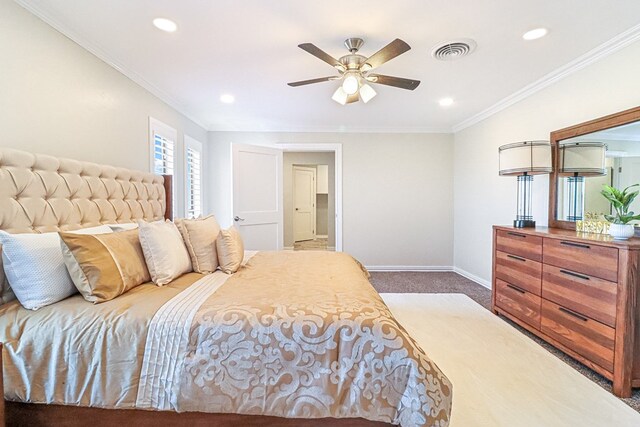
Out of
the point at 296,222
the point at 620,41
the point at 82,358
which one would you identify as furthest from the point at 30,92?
the point at 296,222

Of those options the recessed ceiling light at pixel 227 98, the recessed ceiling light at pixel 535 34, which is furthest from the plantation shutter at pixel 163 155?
the recessed ceiling light at pixel 535 34

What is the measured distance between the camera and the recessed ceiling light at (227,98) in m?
3.43

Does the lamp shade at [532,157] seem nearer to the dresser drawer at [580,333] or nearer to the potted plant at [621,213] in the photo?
the potted plant at [621,213]

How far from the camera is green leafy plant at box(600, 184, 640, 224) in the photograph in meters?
2.07

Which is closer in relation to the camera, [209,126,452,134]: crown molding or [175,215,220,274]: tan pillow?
[175,215,220,274]: tan pillow

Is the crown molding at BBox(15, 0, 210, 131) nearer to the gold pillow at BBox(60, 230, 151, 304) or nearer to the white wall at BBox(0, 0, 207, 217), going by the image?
the white wall at BBox(0, 0, 207, 217)

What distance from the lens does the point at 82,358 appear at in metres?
1.26

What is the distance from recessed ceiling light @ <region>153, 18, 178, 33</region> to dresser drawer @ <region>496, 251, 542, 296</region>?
3.30m

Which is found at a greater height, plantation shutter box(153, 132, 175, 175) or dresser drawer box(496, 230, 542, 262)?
plantation shutter box(153, 132, 175, 175)

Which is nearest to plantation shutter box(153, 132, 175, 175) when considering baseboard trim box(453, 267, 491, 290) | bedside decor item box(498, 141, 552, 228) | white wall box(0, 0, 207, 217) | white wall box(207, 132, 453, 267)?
white wall box(0, 0, 207, 217)

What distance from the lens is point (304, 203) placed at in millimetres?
8641

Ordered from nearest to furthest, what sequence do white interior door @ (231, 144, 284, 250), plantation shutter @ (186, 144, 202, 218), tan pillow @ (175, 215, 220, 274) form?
tan pillow @ (175, 215, 220, 274), plantation shutter @ (186, 144, 202, 218), white interior door @ (231, 144, 284, 250)

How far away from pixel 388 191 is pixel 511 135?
6.23 feet

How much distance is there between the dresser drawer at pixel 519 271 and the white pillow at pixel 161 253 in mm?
2740
